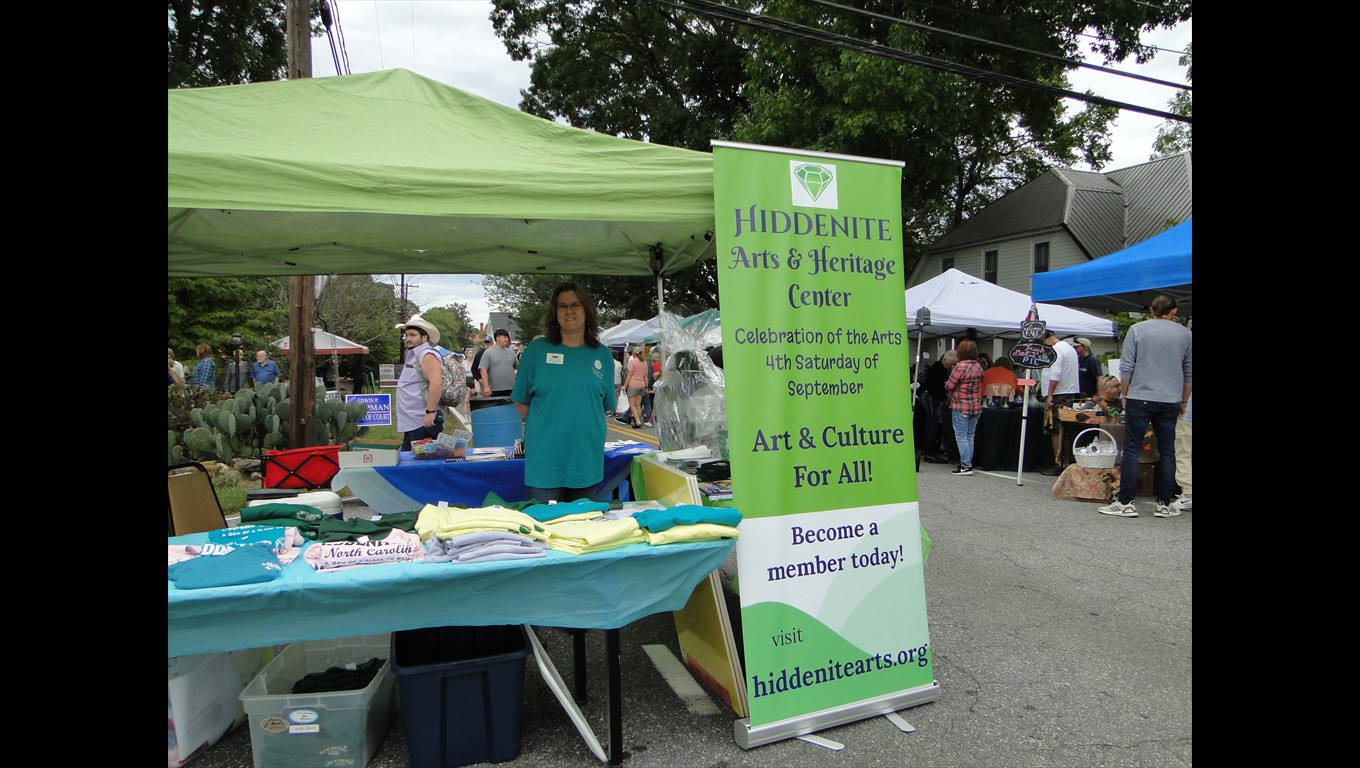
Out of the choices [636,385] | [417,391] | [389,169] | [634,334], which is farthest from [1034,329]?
[634,334]

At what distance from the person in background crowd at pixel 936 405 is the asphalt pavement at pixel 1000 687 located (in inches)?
184

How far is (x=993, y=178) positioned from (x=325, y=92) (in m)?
30.5

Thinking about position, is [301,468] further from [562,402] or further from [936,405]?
[936,405]

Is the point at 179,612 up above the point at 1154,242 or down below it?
below

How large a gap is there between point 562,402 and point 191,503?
1756 millimetres

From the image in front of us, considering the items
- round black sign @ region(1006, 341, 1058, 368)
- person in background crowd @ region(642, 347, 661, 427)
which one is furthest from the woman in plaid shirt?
person in background crowd @ region(642, 347, 661, 427)

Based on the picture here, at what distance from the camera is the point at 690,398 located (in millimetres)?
4637

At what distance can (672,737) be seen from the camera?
2.82 meters

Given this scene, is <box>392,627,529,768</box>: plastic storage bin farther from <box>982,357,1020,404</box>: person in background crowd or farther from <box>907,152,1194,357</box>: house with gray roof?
<box>907,152,1194,357</box>: house with gray roof

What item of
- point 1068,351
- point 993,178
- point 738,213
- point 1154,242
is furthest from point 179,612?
point 993,178

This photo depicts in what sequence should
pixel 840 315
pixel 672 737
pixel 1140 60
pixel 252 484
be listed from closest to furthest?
pixel 672 737, pixel 840 315, pixel 252 484, pixel 1140 60

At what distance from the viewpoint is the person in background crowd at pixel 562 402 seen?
3.63 meters

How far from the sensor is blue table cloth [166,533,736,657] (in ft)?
7.10
